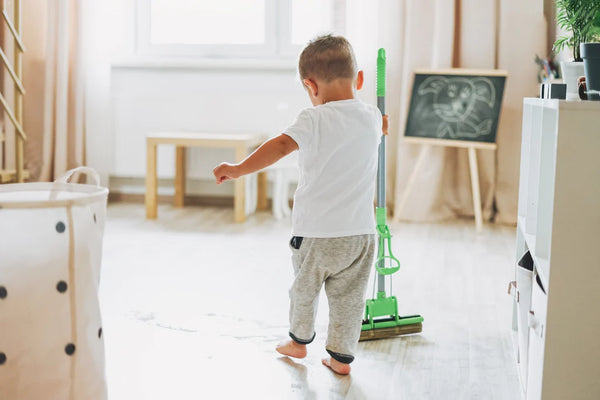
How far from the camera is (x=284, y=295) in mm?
2461

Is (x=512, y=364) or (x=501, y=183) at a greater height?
(x=501, y=183)

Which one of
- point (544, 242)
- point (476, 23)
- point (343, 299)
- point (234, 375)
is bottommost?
point (234, 375)

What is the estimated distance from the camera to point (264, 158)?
1656 mm

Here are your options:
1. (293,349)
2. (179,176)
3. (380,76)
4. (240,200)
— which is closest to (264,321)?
(293,349)

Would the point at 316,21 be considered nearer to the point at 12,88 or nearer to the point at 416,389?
the point at 12,88

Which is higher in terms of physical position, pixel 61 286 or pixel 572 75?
pixel 572 75

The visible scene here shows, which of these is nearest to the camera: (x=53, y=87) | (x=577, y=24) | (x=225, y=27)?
(x=577, y=24)

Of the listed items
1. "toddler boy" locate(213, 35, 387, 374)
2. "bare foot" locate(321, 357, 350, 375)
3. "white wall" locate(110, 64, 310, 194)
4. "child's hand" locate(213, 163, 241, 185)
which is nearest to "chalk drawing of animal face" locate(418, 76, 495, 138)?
"white wall" locate(110, 64, 310, 194)

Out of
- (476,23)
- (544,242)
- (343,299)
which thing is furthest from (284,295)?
(476,23)

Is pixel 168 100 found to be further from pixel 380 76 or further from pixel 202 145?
pixel 380 76

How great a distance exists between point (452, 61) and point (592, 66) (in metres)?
2.46

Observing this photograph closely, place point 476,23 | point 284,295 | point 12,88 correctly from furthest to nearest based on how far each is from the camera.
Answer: point 12,88 < point 476,23 < point 284,295

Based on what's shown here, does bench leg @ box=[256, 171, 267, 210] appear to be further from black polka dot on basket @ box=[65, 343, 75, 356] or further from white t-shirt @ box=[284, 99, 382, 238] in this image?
black polka dot on basket @ box=[65, 343, 75, 356]

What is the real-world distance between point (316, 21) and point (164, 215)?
1.33 meters
